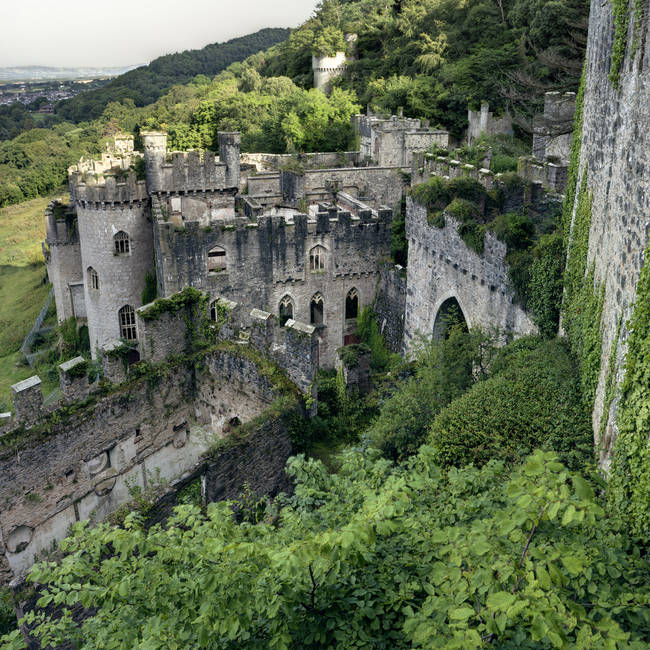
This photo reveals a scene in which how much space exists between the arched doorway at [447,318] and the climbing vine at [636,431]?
1133cm

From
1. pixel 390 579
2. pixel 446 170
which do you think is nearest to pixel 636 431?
pixel 390 579

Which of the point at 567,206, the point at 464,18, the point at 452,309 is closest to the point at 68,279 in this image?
the point at 452,309

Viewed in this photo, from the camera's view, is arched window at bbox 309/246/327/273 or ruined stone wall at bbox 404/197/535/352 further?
arched window at bbox 309/246/327/273

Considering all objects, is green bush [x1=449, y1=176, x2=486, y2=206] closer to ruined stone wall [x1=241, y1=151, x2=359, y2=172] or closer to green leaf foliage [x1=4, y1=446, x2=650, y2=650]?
green leaf foliage [x1=4, y1=446, x2=650, y2=650]

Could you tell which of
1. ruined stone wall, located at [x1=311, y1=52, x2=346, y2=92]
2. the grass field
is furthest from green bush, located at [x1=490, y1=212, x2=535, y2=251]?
ruined stone wall, located at [x1=311, y1=52, x2=346, y2=92]

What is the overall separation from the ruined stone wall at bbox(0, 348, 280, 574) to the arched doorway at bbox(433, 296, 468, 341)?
6232 millimetres

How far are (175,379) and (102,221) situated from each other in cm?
1364

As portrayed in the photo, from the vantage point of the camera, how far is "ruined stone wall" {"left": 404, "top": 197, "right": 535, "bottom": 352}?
1748cm

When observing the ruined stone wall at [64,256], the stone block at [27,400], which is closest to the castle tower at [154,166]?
the ruined stone wall at [64,256]

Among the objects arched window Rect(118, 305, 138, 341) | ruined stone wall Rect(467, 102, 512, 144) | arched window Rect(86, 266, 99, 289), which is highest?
ruined stone wall Rect(467, 102, 512, 144)

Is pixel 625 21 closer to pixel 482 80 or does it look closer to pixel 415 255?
pixel 415 255

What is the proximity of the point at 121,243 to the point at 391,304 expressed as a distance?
11.5 m

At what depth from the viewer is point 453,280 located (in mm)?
20469

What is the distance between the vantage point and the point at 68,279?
33281mm
